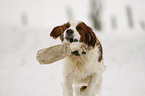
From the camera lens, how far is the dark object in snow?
77.3 inches

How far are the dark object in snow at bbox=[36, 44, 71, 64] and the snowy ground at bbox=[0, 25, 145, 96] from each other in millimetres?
1346

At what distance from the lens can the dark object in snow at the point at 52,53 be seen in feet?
6.44

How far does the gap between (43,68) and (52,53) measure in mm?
2966

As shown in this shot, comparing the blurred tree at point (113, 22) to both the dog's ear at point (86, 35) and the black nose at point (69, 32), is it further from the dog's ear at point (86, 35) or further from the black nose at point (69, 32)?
the black nose at point (69, 32)

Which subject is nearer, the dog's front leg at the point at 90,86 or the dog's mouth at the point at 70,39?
the dog's mouth at the point at 70,39

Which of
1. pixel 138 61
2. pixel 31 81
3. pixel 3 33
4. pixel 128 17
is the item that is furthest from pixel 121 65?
pixel 128 17

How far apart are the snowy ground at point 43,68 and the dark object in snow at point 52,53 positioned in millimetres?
1346

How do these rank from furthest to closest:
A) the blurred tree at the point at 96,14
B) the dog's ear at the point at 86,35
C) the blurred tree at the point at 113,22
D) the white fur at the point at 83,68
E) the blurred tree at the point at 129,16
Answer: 1. the blurred tree at the point at 113,22
2. the blurred tree at the point at 129,16
3. the blurred tree at the point at 96,14
4. the white fur at the point at 83,68
5. the dog's ear at the point at 86,35

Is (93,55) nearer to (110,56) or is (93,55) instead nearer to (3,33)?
(110,56)

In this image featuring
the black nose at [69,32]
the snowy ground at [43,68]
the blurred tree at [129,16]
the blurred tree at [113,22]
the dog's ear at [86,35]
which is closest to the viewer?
the black nose at [69,32]

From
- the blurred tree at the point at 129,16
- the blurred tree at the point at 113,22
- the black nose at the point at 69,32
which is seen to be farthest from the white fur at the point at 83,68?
the blurred tree at the point at 113,22

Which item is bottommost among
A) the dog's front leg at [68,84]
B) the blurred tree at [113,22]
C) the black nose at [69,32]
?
the blurred tree at [113,22]

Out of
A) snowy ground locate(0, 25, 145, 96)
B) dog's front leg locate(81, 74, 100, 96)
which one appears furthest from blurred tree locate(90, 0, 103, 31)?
dog's front leg locate(81, 74, 100, 96)

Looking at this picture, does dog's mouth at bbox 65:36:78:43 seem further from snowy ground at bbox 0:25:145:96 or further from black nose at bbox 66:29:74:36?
snowy ground at bbox 0:25:145:96
